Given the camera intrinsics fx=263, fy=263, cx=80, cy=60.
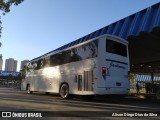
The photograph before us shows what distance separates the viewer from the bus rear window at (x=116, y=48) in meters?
14.4

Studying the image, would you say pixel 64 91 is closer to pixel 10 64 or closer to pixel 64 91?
pixel 64 91

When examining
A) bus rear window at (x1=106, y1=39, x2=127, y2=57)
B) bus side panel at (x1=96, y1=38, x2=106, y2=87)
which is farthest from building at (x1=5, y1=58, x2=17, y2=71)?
bus side panel at (x1=96, y1=38, x2=106, y2=87)

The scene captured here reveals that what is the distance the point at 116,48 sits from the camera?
49.2 feet

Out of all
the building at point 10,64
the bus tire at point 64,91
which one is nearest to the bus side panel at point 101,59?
the bus tire at point 64,91

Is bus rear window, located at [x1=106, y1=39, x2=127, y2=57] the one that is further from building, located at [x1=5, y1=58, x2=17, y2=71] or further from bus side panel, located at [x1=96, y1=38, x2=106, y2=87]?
building, located at [x1=5, y1=58, x2=17, y2=71]

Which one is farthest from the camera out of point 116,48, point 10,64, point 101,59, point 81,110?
point 10,64

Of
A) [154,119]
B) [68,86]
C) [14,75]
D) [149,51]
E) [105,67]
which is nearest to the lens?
[154,119]

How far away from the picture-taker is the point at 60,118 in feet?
27.2

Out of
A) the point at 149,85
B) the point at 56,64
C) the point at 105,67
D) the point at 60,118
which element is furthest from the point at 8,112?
the point at 149,85

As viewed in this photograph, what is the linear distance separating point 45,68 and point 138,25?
7.74 m

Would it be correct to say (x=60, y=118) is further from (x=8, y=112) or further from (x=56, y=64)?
(x=56, y=64)

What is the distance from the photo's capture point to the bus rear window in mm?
14413

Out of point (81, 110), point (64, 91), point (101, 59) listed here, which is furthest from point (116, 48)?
point (81, 110)

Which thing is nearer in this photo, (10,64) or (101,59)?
(101,59)
